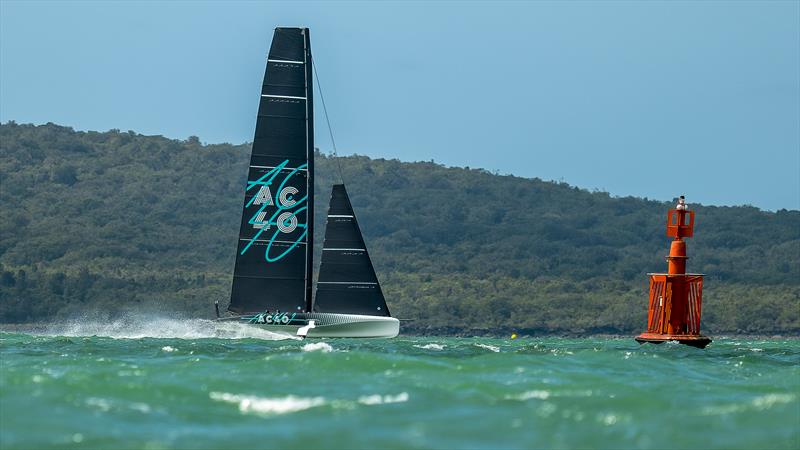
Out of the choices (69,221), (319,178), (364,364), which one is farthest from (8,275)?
(364,364)

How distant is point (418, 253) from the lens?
6811 inches

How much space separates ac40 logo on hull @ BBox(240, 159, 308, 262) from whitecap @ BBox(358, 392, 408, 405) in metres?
25.4

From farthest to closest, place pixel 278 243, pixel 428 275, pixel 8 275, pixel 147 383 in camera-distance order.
Result: pixel 428 275, pixel 8 275, pixel 278 243, pixel 147 383

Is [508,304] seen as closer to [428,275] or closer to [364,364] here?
[428,275]

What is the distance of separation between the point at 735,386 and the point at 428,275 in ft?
418

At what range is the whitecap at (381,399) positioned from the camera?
999 inches

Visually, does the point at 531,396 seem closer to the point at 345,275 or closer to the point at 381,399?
the point at 381,399

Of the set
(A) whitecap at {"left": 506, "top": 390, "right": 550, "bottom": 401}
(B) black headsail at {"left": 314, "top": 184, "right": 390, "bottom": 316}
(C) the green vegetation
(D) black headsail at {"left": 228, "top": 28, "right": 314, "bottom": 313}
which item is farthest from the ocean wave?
(C) the green vegetation

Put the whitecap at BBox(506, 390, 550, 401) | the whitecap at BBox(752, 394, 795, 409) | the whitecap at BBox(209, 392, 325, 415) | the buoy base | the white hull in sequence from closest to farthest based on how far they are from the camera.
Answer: the whitecap at BBox(209, 392, 325, 415), the whitecap at BBox(506, 390, 550, 401), the whitecap at BBox(752, 394, 795, 409), the buoy base, the white hull

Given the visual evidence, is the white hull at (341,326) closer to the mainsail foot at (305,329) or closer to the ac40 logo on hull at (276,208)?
the mainsail foot at (305,329)

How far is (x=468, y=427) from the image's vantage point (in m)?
23.3

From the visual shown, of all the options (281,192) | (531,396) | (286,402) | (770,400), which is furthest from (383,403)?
(281,192)

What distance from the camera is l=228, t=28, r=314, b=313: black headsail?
168 feet

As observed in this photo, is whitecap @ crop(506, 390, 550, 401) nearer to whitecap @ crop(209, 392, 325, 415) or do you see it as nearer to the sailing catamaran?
whitecap @ crop(209, 392, 325, 415)
